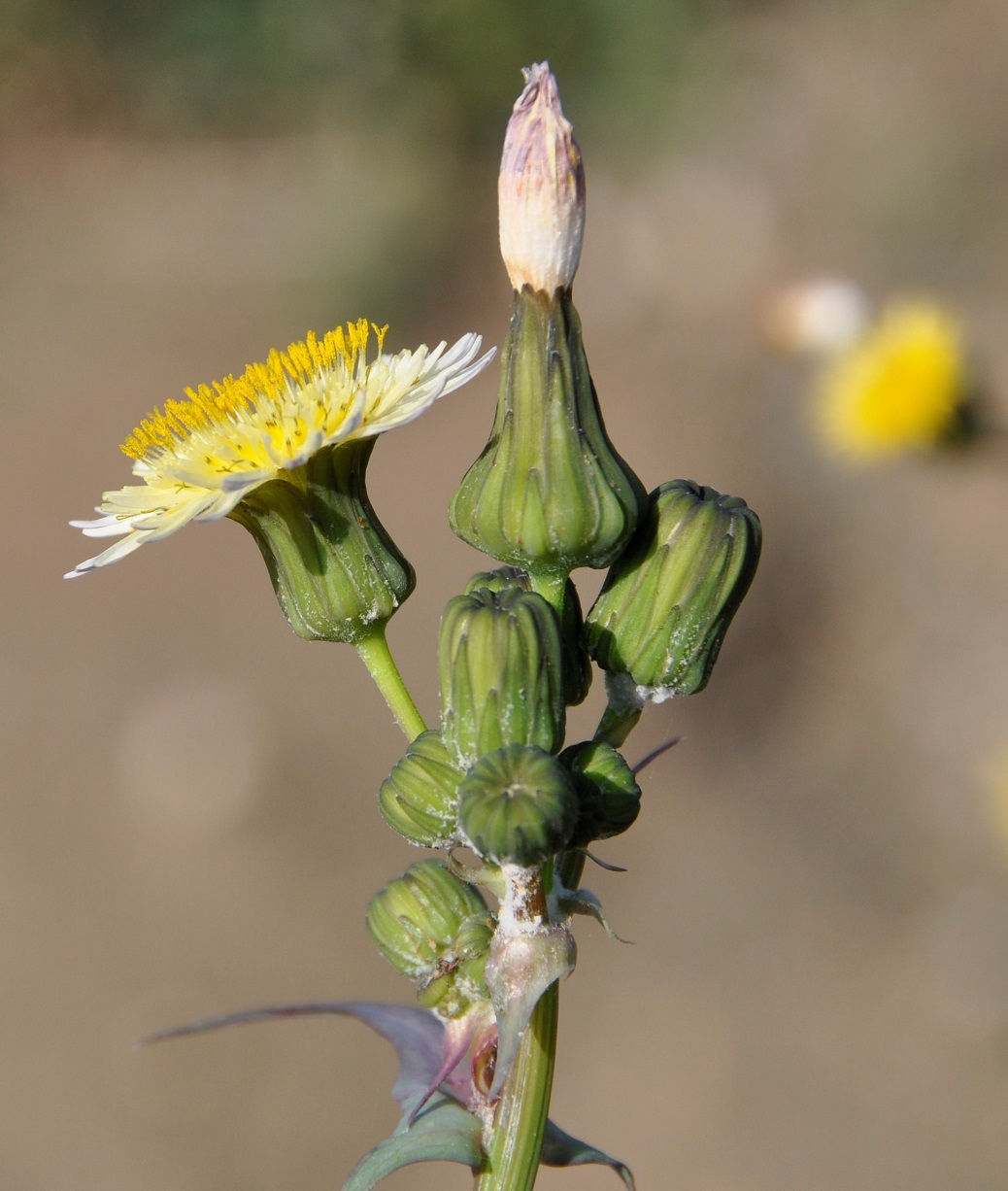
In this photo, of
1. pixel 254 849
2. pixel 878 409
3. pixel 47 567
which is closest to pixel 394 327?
pixel 47 567

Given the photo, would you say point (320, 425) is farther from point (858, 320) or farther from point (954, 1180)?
point (954, 1180)

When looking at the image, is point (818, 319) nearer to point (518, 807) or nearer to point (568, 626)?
point (568, 626)

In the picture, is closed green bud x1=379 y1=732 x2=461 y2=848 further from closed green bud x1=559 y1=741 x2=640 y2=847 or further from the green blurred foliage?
the green blurred foliage

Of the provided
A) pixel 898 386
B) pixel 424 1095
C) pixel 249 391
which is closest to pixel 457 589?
pixel 898 386

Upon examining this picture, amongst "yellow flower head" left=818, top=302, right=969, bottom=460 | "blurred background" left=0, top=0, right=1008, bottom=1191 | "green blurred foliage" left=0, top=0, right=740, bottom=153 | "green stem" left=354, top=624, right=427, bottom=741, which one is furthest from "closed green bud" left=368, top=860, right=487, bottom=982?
"green blurred foliage" left=0, top=0, right=740, bottom=153

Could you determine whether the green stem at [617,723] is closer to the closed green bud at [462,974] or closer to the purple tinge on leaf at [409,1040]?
the closed green bud at [462,974]

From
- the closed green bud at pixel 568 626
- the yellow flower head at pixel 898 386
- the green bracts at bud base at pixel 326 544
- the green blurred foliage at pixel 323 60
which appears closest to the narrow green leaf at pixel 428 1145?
the closed green bud at pixel 568 626
